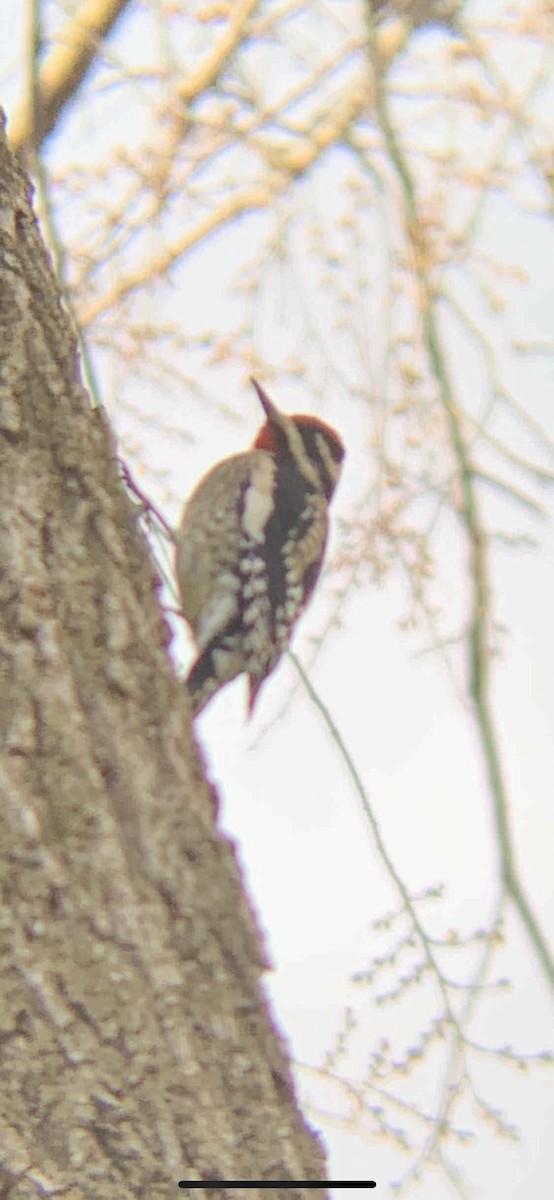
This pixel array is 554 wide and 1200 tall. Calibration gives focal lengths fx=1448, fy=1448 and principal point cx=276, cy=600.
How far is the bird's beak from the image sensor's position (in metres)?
4.02

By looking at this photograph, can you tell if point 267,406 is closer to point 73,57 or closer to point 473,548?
point 73,57

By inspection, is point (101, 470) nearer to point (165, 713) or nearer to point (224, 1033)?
point (165, 713)

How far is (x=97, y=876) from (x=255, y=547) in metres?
2.37

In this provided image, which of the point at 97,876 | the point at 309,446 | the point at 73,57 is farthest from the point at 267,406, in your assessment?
the point at 97,876

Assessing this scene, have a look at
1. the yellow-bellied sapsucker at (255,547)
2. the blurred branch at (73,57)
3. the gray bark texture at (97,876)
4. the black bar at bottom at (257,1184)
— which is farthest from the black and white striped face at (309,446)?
the black bar at bottom at (257,1184)

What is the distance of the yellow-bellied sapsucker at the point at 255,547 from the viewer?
385 centimetres

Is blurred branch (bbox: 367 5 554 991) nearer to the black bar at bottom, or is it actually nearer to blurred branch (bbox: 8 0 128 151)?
the black bar at bottom

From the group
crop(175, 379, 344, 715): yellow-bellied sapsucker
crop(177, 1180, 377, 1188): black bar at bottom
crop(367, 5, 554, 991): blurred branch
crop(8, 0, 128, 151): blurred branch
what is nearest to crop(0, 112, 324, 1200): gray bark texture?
crop(177, 1180, 377, 1188): black bar at bottom

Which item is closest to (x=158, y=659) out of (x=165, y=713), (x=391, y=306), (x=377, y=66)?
(x=165, y=713)

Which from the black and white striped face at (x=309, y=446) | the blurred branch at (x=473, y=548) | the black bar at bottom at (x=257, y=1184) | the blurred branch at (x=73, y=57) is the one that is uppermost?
the blurred branch at (x=73, y=57)

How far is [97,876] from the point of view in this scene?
1.72m

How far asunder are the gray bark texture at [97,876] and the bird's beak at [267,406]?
2053 millimetres

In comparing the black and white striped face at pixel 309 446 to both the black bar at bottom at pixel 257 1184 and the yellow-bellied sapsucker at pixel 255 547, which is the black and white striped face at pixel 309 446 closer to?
the yellow-bellied sapsucker at pixel 255 547

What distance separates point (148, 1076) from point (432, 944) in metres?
0.89
